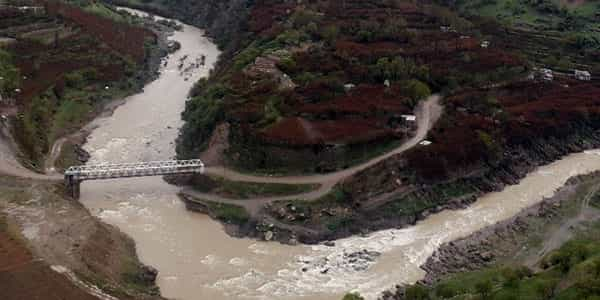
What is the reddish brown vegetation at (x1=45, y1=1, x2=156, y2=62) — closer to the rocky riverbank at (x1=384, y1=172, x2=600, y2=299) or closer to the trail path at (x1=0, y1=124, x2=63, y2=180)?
the trail path at (x1=0, y1=124, x2=63, y2=180)

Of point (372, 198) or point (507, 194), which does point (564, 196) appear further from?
point (372, 198)

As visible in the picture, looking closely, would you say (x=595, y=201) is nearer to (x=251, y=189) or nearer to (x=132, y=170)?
(x=251, y=189)

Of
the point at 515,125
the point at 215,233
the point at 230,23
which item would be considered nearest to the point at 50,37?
the point at 230,23

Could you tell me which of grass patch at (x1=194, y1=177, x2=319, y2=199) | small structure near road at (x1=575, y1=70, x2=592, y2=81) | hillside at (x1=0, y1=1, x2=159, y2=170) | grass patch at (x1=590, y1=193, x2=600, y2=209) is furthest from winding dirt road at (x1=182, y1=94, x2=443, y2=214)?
small structure near road at (x1=575, y1=70, x2=592, y2=81)

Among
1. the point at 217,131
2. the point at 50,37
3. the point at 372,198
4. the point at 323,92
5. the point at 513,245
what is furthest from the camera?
the point at 50,37

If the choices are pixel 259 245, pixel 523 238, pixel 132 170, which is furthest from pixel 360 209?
pixel 132 170

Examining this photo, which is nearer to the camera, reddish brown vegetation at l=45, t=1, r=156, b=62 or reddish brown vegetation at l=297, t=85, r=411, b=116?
reddish brown vegetation at l=297, t=85, r=411, b=116
